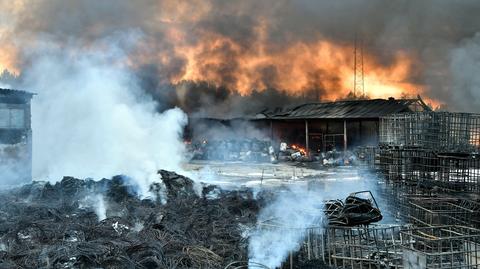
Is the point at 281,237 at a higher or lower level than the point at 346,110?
lower

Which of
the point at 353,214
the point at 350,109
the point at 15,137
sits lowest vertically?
the point at 353,214

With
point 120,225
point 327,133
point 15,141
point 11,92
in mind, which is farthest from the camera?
point 327,133

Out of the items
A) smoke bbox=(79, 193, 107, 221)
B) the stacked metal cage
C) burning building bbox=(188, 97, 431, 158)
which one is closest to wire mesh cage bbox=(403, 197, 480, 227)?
the stacked metal cage

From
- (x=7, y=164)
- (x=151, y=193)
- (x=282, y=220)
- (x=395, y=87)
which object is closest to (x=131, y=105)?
(x=7, y=164)

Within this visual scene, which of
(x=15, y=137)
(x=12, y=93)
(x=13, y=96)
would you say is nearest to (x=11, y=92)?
(x=12, y=93)

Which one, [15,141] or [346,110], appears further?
[346,110]

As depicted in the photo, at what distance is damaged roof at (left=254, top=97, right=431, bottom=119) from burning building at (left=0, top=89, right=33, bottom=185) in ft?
63.6

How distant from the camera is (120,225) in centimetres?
1089

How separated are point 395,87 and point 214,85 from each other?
15374mm

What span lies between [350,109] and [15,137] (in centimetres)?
2146

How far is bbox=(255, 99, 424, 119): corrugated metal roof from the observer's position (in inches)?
1159

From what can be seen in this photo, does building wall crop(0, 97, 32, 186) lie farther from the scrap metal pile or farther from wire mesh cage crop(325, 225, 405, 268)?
wire mesh cage crop(325, 225, 405, 268)

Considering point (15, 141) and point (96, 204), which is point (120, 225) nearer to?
point (96, 204)

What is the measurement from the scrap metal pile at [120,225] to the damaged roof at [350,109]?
1707cm
